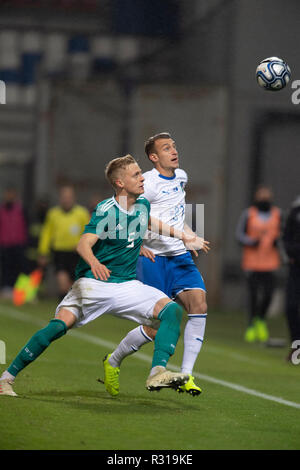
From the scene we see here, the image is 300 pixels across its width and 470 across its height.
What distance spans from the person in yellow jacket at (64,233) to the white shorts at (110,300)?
10.1 m

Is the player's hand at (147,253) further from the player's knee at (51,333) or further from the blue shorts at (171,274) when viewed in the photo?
the player's knee at (51,333)

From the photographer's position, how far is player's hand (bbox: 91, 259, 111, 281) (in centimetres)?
748

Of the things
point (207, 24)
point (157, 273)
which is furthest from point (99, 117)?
point (157, 273)

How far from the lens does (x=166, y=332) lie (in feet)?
25.4

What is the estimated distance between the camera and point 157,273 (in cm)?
868


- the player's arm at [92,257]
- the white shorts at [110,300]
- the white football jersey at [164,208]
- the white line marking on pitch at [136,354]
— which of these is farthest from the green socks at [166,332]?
the white line marking on pitch at [136,354]

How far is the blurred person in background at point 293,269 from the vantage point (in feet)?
40.7

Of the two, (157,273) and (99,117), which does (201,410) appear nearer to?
(157,273)

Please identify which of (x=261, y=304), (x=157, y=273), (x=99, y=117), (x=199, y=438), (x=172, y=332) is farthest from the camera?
(x=99, y=117)

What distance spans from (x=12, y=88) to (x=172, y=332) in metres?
29.9

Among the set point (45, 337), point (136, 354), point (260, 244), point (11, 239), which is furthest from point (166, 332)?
point (11, 239)

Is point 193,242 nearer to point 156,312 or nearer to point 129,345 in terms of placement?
point 156,312

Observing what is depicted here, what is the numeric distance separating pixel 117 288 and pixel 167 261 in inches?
39.5

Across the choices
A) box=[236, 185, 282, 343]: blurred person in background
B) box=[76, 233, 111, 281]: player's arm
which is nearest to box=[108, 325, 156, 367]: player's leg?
box=[76, 233, 111, 281]: player's arm
